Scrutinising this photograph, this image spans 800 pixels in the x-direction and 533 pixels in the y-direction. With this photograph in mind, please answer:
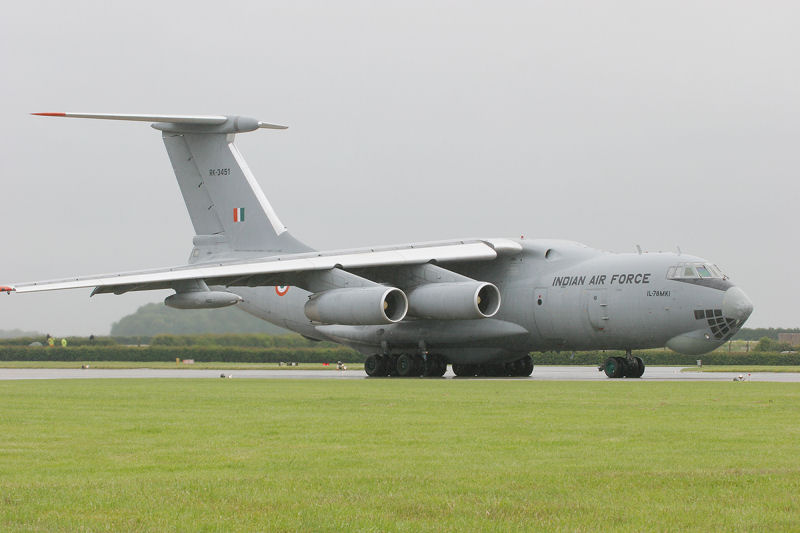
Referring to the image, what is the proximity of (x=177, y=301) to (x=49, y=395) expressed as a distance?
934 cm

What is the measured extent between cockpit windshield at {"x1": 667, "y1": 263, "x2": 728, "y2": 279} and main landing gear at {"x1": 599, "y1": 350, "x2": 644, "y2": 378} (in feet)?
7.12

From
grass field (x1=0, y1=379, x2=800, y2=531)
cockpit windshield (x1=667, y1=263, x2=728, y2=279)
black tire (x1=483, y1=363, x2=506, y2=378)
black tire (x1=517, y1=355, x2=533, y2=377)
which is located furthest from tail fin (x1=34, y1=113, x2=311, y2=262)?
grass field (x1=0, y1=379, x2=800, y2=531)

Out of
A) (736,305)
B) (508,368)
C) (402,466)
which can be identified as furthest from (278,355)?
(402,466)

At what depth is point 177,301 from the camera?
25094mm

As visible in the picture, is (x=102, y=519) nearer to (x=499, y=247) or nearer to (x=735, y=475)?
(x=735, y=475)

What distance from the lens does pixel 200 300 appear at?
24.8m

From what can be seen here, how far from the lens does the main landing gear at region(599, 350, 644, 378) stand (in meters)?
24.0

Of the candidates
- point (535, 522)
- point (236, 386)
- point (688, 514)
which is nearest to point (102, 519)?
point (535, 522)

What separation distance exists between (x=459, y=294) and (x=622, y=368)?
3911 mm

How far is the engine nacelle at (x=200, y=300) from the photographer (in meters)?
24.7

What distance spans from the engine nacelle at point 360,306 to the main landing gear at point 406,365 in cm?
255

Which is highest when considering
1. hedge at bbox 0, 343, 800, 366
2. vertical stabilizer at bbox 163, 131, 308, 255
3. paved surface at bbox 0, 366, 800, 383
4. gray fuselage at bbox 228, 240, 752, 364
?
vertical stabilizer at bbox 163, 131, 308, 255

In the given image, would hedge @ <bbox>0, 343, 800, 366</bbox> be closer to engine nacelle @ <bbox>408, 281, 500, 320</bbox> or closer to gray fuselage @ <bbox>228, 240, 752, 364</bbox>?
gray fuselage @ <bbox>228, 240, 752, 364</bbox>

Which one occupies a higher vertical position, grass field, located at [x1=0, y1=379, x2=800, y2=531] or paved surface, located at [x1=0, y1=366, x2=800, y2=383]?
paved surface, located at [x1=0, y1=366, x2=800, y2=383]
